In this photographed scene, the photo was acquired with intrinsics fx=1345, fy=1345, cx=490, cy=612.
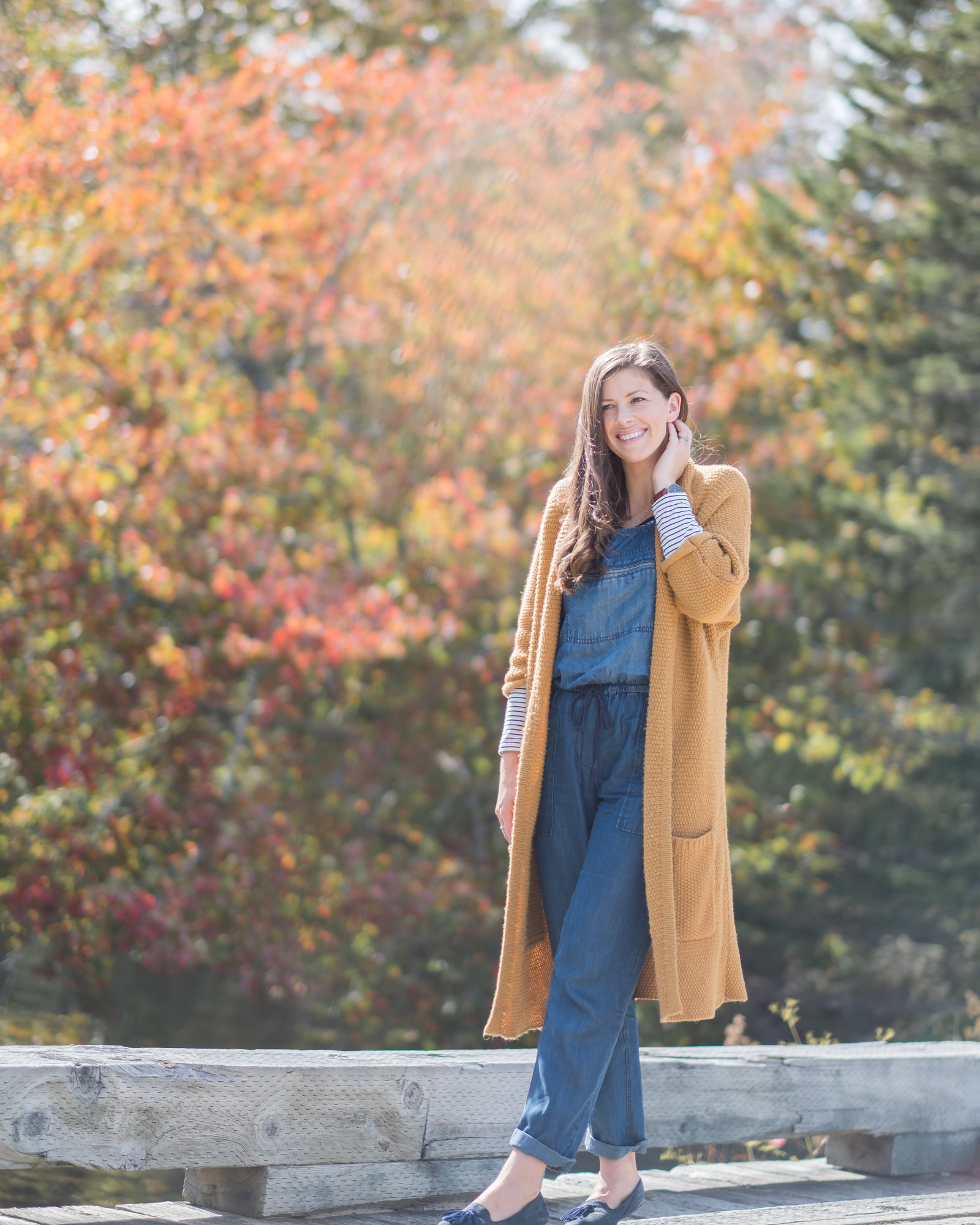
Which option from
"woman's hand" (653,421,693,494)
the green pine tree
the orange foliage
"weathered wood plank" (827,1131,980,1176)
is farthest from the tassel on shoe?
the green pine tree

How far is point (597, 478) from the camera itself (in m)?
2.83

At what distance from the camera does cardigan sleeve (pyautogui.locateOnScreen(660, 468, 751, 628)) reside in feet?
→ 8.50

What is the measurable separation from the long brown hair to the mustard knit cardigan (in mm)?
79

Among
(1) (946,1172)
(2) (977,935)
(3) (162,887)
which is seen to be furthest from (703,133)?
Result: (1) (946,1172)

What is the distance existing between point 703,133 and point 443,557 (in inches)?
172

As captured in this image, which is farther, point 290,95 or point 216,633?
point 290,95

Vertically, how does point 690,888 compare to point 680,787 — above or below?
below

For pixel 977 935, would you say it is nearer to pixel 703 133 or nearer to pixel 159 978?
pixel 159 978

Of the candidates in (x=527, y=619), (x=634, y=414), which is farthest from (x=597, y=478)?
(x=527, y=619)

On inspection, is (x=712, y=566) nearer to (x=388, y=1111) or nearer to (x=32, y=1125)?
(x=388, y=1111)

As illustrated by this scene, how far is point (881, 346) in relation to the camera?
8.39 meters

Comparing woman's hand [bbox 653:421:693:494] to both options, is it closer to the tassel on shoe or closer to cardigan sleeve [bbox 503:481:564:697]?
cardigan sleeve [bbox 503:481:564:697]

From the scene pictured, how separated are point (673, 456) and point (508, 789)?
79 cm

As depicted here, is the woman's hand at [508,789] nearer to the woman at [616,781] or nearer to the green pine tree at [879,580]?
the woman at [616,781]
